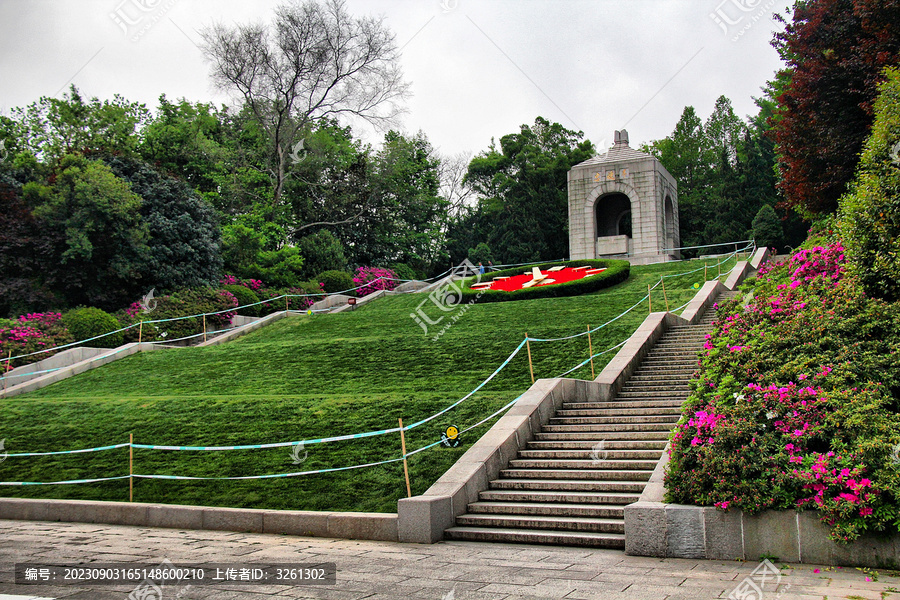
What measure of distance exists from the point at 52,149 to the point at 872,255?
103 ft

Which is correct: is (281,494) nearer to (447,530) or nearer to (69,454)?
(447,530)

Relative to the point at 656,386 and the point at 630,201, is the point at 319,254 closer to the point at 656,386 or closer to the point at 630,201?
the point at 630,201

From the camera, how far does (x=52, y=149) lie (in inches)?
1148

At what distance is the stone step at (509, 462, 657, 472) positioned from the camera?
780cm

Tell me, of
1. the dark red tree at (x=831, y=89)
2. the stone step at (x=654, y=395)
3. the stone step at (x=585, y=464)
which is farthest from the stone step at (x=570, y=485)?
the dark red tree at (x=831, y=89)

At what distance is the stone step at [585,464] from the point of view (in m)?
7.80

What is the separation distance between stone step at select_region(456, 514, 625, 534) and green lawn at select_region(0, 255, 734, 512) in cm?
77

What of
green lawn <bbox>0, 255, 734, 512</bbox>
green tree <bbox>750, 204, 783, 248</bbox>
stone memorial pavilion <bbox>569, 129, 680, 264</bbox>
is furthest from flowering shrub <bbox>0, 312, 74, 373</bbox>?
green tree <bbox>750, 204, 783, 248</bbox>

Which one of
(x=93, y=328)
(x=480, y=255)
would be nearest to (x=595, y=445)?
(x=93, y=328)

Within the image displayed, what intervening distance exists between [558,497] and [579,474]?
553mm

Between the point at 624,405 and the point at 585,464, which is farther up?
the point at 624,405

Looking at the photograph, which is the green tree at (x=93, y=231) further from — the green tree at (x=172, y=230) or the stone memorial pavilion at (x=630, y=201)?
the stone memorial pavilion at (x=630, y=201)

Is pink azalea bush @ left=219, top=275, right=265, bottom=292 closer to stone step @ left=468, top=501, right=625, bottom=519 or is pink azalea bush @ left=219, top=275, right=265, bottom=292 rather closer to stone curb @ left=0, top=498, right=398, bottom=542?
stone curb @ left=0, top=498, right=398, bottom=542

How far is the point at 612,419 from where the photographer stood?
919cm
